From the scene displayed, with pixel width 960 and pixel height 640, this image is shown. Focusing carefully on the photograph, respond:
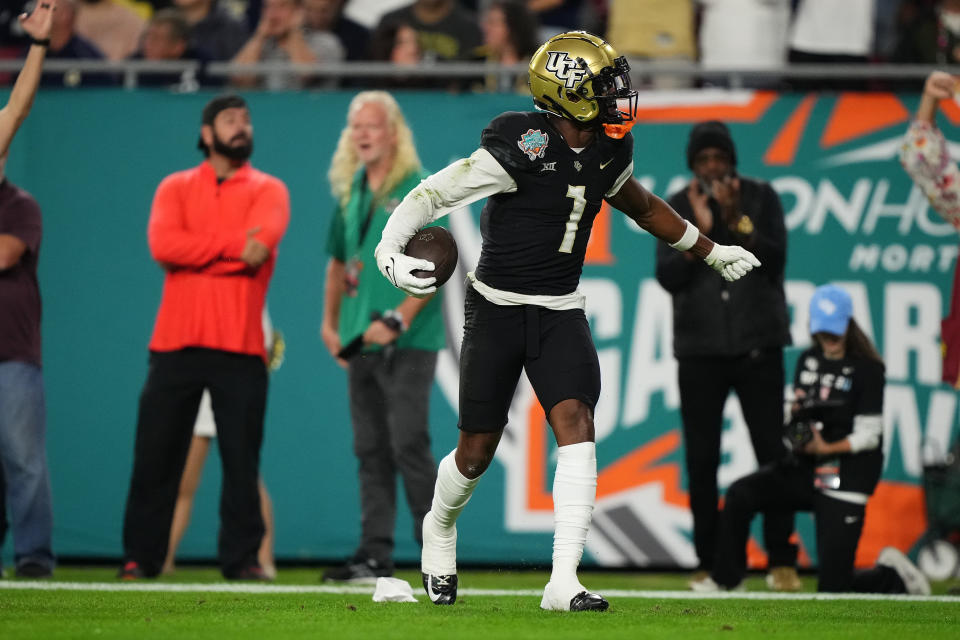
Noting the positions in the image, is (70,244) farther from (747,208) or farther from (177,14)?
(747,208)

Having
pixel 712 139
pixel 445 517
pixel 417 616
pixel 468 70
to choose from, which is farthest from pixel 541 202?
pixel 468 70

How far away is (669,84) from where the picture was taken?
1032 cm

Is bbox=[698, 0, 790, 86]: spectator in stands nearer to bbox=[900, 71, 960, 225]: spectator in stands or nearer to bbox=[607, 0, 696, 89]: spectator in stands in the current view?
bbox=[607, 0, 696, 89]: spectator in stands

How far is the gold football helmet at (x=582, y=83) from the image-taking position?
19.8ft

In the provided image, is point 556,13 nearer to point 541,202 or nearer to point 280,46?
point 280,46

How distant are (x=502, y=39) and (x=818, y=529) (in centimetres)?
422

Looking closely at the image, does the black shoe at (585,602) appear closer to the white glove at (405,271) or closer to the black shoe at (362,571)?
the white glove at (405,271)

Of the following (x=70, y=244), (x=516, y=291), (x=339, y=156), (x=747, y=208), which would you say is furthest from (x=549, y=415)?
(x=70, y=244)

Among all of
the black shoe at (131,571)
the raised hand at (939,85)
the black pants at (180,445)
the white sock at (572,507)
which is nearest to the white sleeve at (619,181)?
the white sock at (572,507)

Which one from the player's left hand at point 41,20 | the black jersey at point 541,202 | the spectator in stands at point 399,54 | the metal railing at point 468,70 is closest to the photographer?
the black jersey at point 541,202

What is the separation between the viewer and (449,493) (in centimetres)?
620

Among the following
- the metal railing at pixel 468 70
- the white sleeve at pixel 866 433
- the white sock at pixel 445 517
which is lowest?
the white sock at pixel 445 517

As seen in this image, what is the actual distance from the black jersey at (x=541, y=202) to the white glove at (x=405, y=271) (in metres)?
0.42

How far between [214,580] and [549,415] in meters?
3.09
